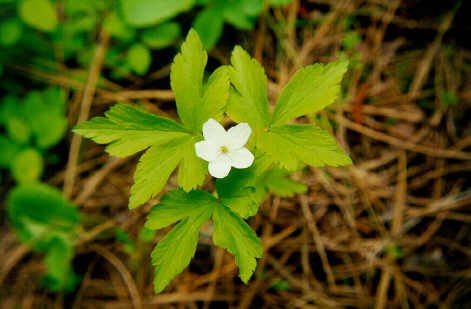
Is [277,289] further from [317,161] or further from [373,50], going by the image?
[373,50]

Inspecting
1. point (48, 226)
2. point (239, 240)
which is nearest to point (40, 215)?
point (48, 226)

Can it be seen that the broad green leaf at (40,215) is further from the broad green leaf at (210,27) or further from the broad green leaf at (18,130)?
the broad green leaf at (210,27)

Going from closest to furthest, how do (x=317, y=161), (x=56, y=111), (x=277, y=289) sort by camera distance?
(x=317, y=161) → (x=277, y=289) → (x=56, y=111)

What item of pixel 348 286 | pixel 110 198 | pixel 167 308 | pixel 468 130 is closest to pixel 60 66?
pixel 110 198

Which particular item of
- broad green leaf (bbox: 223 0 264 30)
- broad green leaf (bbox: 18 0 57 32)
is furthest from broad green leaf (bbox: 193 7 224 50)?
broad green leaf (bbox: 18 0 57 32)

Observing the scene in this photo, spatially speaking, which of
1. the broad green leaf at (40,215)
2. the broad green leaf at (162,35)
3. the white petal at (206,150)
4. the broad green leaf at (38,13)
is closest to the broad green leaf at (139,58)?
the broad green leaf at (162,35)

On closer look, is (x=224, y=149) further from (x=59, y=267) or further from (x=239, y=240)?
(x=59, y=267)
